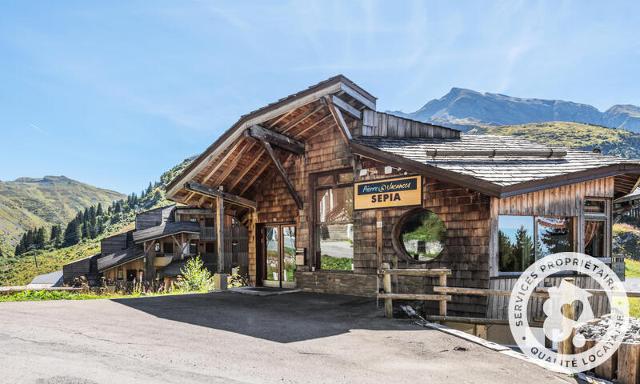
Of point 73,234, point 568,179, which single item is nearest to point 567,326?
point 568,179

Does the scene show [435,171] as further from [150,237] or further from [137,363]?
[150,237]

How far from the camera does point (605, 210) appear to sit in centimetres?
1198

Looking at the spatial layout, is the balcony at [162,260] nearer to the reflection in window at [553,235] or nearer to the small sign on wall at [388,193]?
the small sign on wall at [388,193]

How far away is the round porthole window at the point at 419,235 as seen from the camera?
11883 mm

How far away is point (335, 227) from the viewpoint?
14719 mm

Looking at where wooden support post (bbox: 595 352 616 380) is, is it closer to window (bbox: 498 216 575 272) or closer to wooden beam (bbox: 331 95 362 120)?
window (bbox: 498 216 575 272)

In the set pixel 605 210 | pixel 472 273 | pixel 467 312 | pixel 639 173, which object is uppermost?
pixel 639 173

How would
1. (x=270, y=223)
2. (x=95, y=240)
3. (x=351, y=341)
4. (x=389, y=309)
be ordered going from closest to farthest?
(x=351, y=341), (x=389, y=309), (x=270, y=223), (x=95, y=240)

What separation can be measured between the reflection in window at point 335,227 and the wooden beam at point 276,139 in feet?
5.24

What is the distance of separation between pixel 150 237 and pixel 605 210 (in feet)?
125

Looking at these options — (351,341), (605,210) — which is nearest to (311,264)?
(351,341)

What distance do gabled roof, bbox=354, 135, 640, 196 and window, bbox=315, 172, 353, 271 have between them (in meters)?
1.77

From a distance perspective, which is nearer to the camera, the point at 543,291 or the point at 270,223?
the point at 543,291

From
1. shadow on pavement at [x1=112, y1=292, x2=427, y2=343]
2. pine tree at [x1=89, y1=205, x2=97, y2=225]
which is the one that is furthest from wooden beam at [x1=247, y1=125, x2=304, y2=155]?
pine tree at [x1=89, y1=205, x2=97, y2=225]
